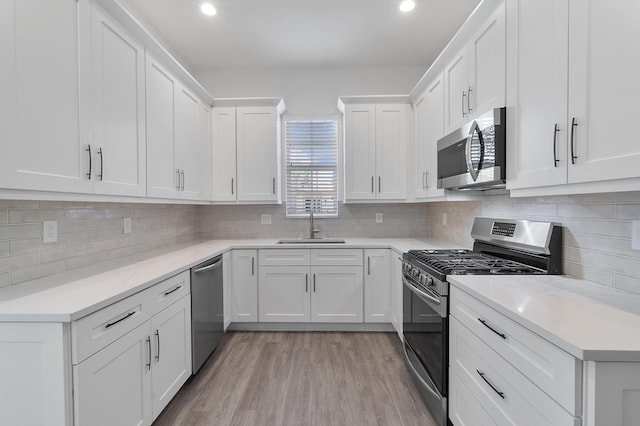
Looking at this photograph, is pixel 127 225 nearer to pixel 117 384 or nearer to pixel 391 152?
pixel 117 384

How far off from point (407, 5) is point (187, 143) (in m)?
2.21

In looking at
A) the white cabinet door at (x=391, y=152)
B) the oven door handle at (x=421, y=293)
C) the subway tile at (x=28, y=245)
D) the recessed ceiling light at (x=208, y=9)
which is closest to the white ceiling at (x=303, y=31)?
the recessed ceiling light at (x=208, y=9)

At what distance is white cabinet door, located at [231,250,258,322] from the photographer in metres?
3.01

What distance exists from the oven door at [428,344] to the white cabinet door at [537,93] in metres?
0.81

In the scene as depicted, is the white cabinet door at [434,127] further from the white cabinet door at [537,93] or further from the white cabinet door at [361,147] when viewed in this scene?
the white cabinet door at [537,93]

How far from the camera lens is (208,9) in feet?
8.03

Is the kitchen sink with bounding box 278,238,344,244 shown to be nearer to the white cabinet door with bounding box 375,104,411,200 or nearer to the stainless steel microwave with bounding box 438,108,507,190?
the white cabinet door with bounding box 375,104,411,200

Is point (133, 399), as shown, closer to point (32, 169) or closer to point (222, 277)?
point (32, 169)

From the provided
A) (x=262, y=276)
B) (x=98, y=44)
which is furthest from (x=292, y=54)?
(x=262, y=276)

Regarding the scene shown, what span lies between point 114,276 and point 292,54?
269 centimetres

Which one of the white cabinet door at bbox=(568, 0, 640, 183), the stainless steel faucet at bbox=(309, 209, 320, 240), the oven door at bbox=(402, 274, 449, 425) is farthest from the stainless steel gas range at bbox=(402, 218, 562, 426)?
the stainless steel faucet at bbox=(309, 209, 320, 240)

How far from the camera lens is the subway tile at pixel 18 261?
140 centimetres

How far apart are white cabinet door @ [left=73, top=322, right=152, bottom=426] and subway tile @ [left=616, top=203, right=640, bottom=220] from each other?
90.9 inches

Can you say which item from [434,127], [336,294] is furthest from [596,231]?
[336,294]
